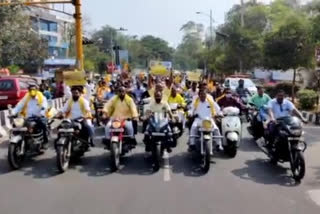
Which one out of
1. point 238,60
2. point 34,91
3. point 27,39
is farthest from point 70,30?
point 34,91

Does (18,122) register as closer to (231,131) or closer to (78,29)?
(231,131)

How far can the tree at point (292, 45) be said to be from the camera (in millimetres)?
27859

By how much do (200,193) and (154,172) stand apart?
1.83 metres

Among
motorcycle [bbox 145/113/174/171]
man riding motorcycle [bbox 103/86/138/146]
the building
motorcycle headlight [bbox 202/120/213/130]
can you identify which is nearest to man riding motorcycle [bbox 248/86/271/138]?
motorcycle headlight [bbox 202/120/213/130]

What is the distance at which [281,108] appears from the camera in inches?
460

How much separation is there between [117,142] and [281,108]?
146 inches

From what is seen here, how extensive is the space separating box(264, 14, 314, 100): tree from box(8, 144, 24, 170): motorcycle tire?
19945 mm

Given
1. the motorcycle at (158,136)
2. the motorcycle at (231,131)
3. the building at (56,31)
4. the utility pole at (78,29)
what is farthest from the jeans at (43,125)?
the building at (56,31)

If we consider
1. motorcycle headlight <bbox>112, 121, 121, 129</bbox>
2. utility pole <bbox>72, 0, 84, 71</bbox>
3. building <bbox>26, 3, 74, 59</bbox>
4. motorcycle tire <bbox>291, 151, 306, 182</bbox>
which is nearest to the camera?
motorcycle tire <bbox>291, 151, 306, 182</bbox>

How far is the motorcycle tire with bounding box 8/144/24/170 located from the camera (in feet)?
33.9

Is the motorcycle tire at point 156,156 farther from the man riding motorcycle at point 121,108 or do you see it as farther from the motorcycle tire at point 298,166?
the motorcycle tire at point 298,166

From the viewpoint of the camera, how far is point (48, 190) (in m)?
8.80

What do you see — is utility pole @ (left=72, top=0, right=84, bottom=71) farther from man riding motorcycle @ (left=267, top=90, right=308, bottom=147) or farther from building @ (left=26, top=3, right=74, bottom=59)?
building @ (left=26, top=3, right=74, bottom=59)

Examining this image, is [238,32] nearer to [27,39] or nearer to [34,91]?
[27,39]
